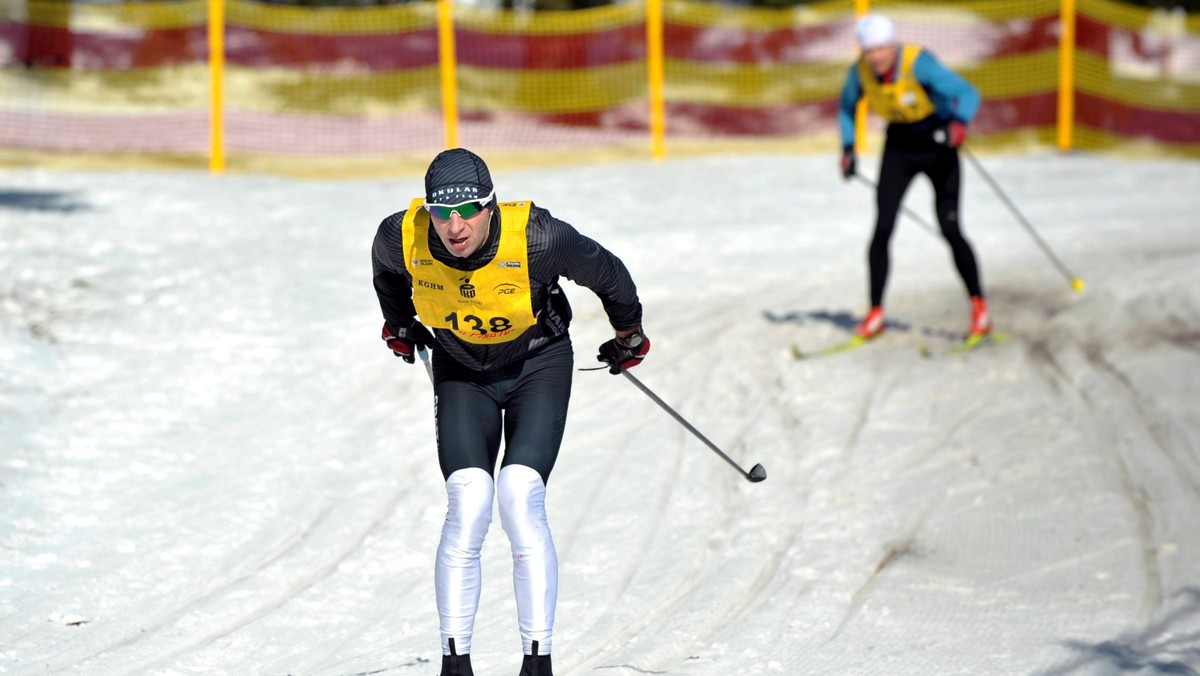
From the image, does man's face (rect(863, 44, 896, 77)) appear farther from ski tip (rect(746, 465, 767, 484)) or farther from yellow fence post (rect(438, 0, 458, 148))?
yellow fence post (rect(438, 0, 458, 148))

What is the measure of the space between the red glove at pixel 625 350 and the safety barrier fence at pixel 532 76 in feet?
33.4

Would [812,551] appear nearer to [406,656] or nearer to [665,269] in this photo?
[406,656]

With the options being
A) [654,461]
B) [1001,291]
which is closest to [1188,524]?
[654,461]

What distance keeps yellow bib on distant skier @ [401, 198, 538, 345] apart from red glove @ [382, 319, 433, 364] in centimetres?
41

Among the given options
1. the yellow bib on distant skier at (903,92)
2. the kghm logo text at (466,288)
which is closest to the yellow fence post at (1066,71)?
the yellow bib on distant skier at (903,92)

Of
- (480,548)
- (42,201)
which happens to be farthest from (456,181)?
(42,201)

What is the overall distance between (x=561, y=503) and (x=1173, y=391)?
3.91 meters

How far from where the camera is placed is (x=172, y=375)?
8383mm

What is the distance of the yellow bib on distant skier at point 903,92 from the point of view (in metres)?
8.61

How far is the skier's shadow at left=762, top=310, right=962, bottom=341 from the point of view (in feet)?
31.8

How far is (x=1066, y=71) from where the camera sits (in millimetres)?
16359

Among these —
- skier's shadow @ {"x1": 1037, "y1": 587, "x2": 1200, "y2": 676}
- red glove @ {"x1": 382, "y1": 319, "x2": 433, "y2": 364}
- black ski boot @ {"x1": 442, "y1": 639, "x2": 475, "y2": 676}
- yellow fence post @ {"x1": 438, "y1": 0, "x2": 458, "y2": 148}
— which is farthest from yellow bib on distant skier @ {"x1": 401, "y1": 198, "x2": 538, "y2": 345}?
yellow fence post @ {"x1": 438, "y1": 0, "x2": 458, "y2": 148}

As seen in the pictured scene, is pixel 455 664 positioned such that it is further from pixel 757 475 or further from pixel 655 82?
pixel 655 82

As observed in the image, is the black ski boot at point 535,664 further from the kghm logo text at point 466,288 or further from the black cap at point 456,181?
the black cap at point 456,181
